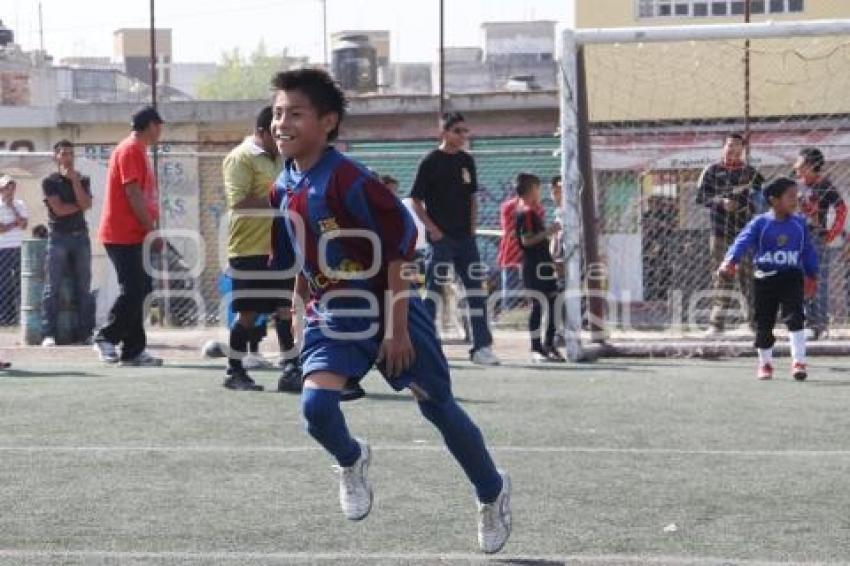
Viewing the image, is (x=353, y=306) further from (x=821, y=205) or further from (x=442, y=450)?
(x=821, y=205)

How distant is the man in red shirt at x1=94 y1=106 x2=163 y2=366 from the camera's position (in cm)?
1171

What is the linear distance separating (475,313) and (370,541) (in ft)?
22.1

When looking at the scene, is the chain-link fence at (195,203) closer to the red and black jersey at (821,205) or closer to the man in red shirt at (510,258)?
the man in red shirt at (510,258)

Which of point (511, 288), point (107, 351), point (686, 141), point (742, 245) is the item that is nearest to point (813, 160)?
point (742, 245)

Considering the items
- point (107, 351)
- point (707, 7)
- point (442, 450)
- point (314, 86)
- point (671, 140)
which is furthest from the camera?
point (707, 7)

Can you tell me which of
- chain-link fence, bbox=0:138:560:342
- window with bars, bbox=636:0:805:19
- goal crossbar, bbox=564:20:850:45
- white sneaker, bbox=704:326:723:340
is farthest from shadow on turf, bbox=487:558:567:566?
window with bars, bbox=636:0:805:19

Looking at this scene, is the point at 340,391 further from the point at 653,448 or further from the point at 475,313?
the point at 475,313

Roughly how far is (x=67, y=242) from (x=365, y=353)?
9.79 metres

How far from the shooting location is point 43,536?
19.1 ft

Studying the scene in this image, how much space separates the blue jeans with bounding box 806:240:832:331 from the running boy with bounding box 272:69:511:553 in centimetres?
925

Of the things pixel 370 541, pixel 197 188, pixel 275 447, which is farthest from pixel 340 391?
pixel 197 188

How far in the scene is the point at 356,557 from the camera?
18.0 feet

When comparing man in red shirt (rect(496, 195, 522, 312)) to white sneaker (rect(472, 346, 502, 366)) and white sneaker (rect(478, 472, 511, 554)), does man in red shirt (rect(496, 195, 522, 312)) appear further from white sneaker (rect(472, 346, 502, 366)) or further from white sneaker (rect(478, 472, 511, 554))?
white sneaker (rect(478, 472, 511, 554))

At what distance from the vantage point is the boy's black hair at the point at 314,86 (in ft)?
18.6
